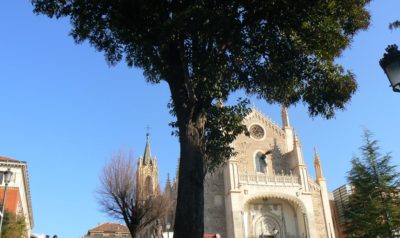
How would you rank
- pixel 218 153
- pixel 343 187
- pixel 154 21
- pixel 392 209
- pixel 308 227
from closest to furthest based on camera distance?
pixel 154 21
pixel 218 153
pixel 392 209
pixel 308 227
pixel 343 187

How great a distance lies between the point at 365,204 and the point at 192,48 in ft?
74.1

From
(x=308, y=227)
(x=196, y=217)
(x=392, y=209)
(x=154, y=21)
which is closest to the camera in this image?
(x=196, y=217)

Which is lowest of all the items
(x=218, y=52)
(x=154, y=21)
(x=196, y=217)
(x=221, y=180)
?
(x=196, y=217)

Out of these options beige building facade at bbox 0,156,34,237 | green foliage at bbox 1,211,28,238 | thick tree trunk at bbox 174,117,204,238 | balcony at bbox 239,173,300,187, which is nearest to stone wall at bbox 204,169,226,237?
balcony at bbox 239,173,300,187

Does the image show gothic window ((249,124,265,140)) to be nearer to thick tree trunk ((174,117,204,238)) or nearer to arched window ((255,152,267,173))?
arched window ((255,152,267,173))

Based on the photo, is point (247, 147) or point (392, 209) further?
point (247, 147)

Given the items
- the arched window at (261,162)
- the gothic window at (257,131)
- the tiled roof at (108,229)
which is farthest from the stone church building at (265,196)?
the tiled roof at (108,229)

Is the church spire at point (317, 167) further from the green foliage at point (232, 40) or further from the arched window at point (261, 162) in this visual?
the green foliage at point (232, 40)

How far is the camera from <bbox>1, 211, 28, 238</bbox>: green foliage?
1001 inches

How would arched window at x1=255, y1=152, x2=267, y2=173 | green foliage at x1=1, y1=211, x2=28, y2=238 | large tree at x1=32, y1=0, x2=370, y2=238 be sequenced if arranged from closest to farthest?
1. large tree at x1=32, y1=0, x2=370, y2=238
2. green foliage at x1=1, y1=211, x2=28, y2=238
3. arched window at x1=255, y1=152, x2=267, y2=173

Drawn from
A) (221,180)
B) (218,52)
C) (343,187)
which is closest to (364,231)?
(221,180)

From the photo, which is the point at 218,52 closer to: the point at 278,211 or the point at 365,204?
the point at 365,204

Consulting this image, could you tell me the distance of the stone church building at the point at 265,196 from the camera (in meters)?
37.7

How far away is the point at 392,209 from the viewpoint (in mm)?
26953
